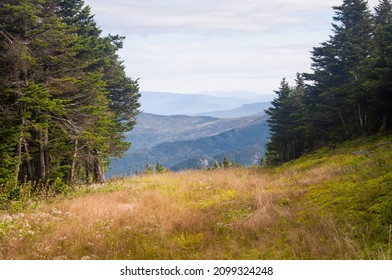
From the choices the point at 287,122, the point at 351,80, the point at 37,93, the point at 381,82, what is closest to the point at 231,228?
the point at 37,93

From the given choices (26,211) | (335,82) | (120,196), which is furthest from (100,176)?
(335,82)

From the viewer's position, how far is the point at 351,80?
93.7 ft

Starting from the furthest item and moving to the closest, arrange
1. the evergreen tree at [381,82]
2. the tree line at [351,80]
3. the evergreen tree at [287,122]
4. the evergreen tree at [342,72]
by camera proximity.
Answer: the evergreen tree at [287,122], the evergreen tree at [342,72], the tree line at [351,80], the evergreen tree at [381,82]

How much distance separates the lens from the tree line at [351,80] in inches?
852

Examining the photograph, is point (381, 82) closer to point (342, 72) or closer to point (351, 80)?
point (351, 80)

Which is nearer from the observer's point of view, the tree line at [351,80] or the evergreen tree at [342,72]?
the tree line at [351,80]

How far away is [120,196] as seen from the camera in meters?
10.3

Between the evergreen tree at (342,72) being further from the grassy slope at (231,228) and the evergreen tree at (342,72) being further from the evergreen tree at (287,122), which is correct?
A: the grassy slope at (231,228)

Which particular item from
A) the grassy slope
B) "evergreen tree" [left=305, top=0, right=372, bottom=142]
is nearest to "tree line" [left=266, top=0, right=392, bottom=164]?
"evergreen tree" [left=305, top=0, right=372, bottom=142]

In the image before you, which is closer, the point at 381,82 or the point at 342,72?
the point at 381,82

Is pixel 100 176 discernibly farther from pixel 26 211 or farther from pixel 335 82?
pixel 335 82

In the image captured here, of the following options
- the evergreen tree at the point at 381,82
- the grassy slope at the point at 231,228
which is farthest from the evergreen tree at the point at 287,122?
the grassy slope at the point at 231,228

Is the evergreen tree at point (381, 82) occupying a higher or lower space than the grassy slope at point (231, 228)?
higher

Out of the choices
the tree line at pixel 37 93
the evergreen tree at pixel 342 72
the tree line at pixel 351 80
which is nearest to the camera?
the tree line at pixel 37 93
